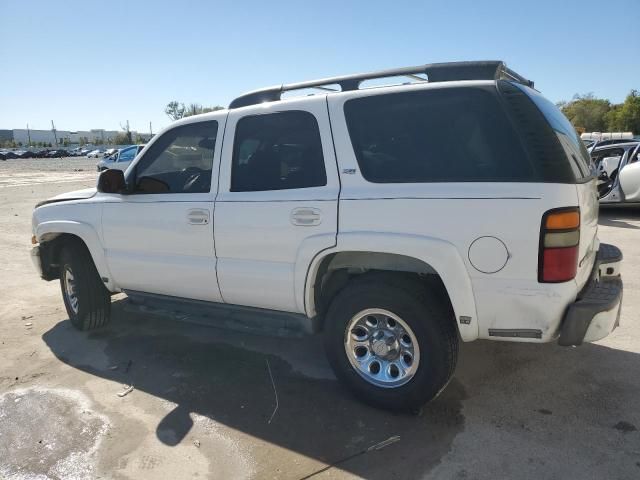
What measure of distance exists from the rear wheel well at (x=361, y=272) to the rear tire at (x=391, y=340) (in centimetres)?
5

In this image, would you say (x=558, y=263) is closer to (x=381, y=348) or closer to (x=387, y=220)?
(x=387, y=220)

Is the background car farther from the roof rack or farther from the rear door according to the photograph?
the rear door

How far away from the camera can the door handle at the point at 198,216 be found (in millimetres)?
3643

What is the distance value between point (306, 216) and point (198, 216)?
959mm

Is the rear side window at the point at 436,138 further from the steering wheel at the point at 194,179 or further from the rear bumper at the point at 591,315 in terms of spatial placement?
the steering wheel at the point at 194,179

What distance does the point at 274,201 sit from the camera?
10.9 ft

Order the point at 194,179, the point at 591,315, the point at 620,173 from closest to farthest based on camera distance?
the point at 591,315
the point at 194,179
the point at 620,173

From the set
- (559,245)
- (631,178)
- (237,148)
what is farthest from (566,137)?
(631,178)

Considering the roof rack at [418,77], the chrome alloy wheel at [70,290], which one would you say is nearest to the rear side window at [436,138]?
the roof rack at [418,77]

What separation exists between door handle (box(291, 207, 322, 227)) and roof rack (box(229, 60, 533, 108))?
892 millimetres

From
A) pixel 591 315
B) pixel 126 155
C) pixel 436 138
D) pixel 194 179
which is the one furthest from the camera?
pixel 126 155

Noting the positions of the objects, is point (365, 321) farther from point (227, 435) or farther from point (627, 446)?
point (627, 446)

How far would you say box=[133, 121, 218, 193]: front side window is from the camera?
3.78 meters

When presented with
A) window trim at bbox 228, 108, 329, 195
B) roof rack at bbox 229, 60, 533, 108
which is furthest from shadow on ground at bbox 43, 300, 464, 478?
roof rack at bbox 229, 60, 533, 108
